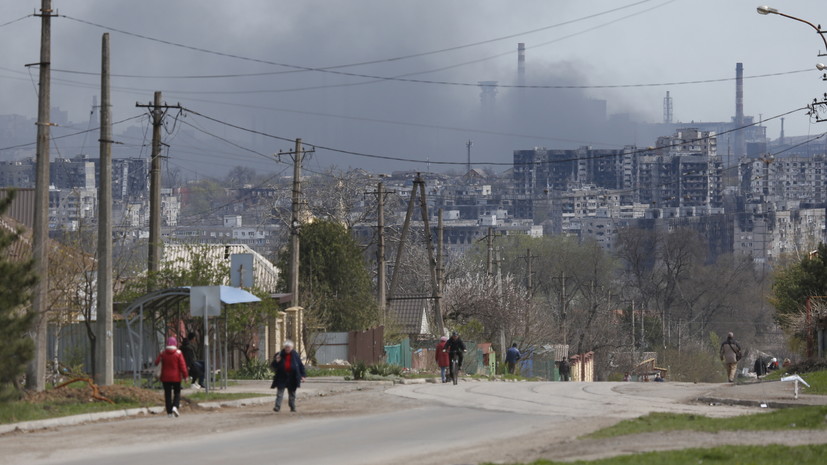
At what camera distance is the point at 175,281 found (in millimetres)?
36344

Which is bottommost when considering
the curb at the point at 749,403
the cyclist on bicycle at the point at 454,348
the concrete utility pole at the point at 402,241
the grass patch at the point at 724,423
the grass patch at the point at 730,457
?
the curb at the point at 749,403

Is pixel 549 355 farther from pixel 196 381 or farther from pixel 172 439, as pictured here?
pixel 172 439

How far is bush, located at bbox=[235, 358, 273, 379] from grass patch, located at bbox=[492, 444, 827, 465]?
23.4 metres

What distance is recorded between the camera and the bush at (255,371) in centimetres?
3838

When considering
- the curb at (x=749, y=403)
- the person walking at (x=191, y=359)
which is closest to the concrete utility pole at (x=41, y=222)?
the person walking at (x=191, y=359)

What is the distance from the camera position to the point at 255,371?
38.6 m

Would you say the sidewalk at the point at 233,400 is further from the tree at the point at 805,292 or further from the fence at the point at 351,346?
the tree at the point at 805,292

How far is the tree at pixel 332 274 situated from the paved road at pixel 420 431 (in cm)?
2249

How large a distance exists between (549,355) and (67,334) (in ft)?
134

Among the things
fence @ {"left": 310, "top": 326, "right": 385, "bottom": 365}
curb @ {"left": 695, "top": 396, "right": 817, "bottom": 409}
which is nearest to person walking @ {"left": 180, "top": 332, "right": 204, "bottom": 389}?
curb @ {"left": 695, "top": 396, "right": 817, "bottom": 409}

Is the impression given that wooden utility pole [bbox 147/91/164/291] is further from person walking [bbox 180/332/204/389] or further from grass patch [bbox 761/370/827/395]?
grass patch [bbox 761/370/827/395]

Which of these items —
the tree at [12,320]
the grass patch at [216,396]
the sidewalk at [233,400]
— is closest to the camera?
the tree at [12,320]

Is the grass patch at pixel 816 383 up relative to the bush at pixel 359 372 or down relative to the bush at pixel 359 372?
up

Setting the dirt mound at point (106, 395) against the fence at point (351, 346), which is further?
the fence at point (351, 346)
